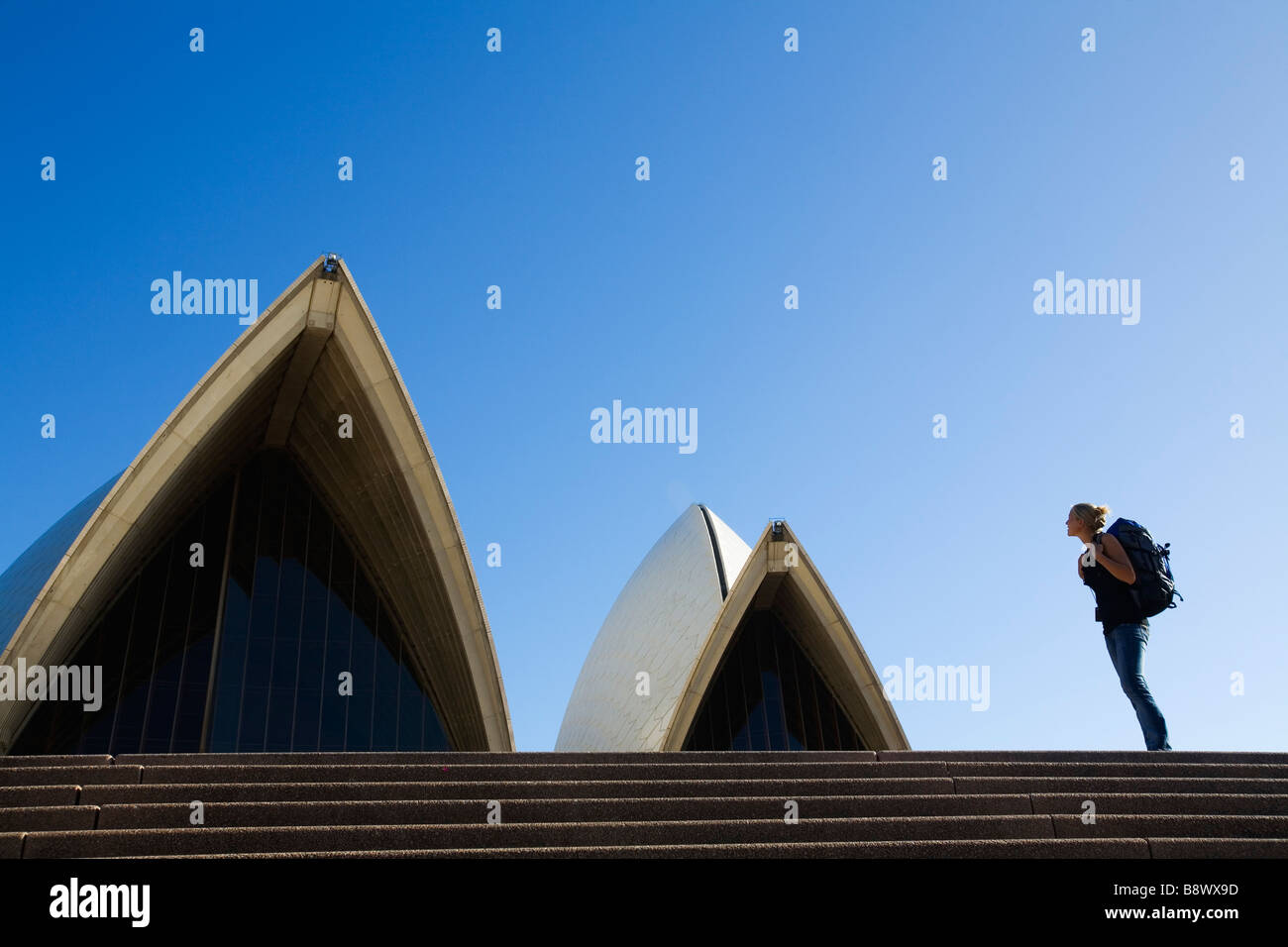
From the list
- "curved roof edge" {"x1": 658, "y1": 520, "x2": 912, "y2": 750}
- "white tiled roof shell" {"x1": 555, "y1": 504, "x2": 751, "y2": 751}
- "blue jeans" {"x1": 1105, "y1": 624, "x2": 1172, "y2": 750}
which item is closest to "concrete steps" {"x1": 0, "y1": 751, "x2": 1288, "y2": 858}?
"blue jeans" {"x1": 1105, "y1": 624, "x2": 1172, "y2": 750}

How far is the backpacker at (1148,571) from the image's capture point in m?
7.43

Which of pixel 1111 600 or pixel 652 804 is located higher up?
pixel 1111 600

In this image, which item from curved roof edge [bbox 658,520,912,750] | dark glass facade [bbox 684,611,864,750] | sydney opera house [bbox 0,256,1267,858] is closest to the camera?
sydney opera house [bbox 0,256,1267,858]

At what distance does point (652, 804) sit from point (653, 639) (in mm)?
15624

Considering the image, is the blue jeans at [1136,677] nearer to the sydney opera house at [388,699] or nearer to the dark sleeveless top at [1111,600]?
the dark sleeveless top at [1111,600]

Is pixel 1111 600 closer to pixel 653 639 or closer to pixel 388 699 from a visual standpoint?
pixel 388 699

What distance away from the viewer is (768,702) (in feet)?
55.5

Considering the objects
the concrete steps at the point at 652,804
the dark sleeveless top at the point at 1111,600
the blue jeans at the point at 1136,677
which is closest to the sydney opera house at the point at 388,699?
the concrete steps at the point at 652,804

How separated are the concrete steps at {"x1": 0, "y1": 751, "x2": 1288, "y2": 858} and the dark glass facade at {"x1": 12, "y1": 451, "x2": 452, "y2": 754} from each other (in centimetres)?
711

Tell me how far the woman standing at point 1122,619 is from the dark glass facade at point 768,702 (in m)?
9.14

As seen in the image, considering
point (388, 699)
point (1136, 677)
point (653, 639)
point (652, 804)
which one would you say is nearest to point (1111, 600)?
point (1136, 677)

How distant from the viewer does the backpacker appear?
743 centimetres

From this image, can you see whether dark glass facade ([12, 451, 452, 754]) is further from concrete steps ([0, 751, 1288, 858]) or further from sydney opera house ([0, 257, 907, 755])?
concrete steps ([0, 751, 1288, 858])
